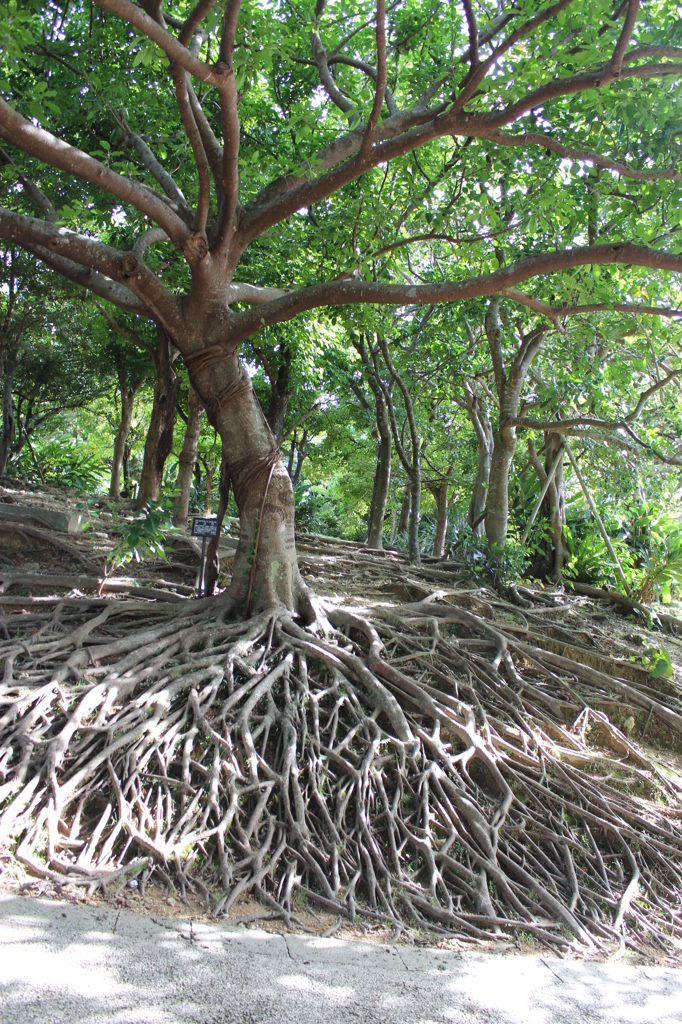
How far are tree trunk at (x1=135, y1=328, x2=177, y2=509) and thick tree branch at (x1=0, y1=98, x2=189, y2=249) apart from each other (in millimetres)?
2447

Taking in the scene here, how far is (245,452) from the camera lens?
5.59 m

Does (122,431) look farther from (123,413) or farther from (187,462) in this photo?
(187,462)

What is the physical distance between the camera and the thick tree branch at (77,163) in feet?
14.3

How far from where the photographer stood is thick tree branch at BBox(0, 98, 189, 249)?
Answer: 4355 millimetres

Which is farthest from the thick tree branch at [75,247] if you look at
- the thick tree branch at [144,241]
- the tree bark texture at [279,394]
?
the tree bark texture at [279,394]

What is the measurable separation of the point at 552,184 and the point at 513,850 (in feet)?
16.4

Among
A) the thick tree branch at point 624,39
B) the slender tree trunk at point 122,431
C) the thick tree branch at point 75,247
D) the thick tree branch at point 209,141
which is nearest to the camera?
the thick tree branch at point 624,39

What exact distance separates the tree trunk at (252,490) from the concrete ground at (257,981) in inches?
105

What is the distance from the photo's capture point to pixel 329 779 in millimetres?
4270

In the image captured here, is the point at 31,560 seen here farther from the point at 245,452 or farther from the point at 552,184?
the point at 552,184

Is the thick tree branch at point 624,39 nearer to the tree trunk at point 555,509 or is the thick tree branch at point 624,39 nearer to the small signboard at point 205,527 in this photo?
the small signboard at point 205,527

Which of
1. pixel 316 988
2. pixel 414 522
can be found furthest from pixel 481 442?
pixel 316 988

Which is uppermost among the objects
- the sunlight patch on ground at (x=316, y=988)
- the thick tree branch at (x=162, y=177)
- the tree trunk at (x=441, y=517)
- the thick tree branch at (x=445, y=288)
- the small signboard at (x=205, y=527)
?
the thick tree branch at (x=162, y=177)

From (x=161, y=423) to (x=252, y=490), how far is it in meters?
4.61
